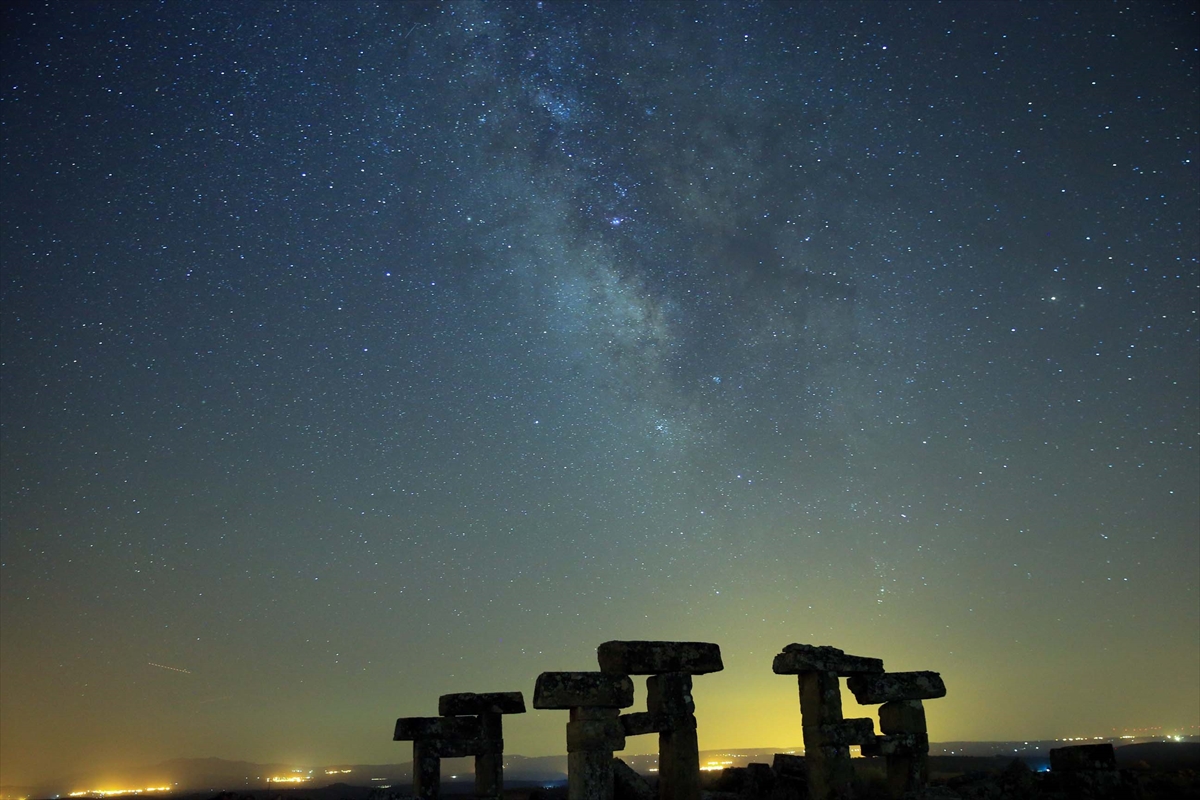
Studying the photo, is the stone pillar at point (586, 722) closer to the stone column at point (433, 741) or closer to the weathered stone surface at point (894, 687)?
the stone column at point (433, 741)

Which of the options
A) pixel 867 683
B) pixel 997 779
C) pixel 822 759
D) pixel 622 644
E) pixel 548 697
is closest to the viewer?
pixel 548 697

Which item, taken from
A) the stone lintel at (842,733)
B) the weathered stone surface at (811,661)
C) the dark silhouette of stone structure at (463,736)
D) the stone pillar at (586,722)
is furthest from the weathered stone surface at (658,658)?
the dark silhouette of stone structure at (463,736)

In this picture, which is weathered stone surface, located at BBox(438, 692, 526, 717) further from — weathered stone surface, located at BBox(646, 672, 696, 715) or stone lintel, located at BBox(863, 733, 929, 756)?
stone lintel, located at BBox(863, 733, 929, 756)

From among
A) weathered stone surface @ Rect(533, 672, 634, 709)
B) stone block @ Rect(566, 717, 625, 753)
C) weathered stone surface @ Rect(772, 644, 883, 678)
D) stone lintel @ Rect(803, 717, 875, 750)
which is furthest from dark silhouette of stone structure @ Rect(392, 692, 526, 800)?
stone lintel @ Rect(803, 717, 875, 750)

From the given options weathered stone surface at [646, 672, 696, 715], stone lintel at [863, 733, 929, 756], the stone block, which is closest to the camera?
the stone block

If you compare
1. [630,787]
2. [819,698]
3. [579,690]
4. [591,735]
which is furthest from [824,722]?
[579,690]

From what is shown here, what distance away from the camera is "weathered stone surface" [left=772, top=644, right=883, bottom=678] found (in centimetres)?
1655

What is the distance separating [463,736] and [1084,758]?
14.8 meters

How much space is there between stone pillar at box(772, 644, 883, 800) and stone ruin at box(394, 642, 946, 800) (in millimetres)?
21

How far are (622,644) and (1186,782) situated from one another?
14387 millimetres

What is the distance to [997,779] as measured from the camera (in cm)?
1923

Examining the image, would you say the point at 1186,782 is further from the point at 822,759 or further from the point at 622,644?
the point at 622,644

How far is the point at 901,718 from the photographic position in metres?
18.2

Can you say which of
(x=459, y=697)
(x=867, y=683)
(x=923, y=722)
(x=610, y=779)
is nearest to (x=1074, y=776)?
→ (x=923, y=722)
